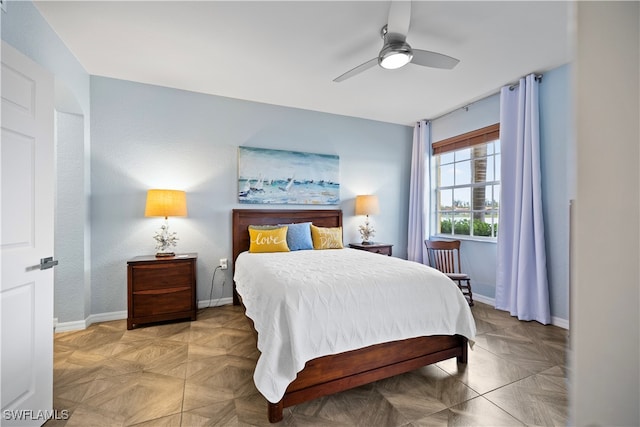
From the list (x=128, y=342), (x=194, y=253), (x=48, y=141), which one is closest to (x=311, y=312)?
(x=48, y=141)

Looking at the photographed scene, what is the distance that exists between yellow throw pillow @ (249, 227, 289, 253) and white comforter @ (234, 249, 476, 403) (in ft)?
3.09

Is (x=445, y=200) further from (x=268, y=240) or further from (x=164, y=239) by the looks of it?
(x=164, y=239)

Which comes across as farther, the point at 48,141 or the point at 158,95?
the point at 158,95

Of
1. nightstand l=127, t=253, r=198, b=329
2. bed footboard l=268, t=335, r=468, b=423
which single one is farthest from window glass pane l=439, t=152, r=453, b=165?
nightstand l=127, t=253, r=198, b=329

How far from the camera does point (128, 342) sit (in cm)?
255

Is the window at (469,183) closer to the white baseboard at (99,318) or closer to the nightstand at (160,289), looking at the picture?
the white baseboard at (99,318)

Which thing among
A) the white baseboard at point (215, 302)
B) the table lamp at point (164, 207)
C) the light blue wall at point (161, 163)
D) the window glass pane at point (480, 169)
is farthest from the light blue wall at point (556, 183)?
the table lamp at point (164, 207)

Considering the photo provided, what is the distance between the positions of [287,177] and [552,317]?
3.37m

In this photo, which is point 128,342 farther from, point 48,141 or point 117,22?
point 117,22

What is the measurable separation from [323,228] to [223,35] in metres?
2.34

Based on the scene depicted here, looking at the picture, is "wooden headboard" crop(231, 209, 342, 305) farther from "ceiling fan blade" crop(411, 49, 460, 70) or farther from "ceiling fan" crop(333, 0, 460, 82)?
"ceiling fan blade" crop(411, 49, 460, 70)

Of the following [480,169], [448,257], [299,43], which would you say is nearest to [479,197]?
[480,169]

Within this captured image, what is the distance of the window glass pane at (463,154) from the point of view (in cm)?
404

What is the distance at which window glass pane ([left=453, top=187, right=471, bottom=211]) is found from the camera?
13.3 feet
